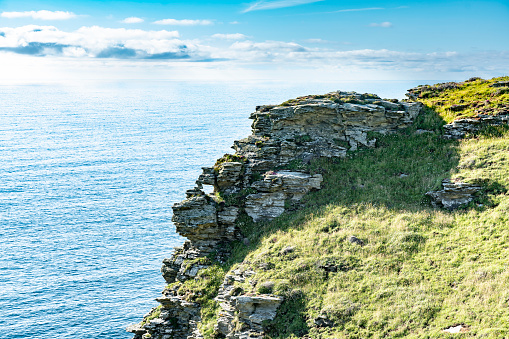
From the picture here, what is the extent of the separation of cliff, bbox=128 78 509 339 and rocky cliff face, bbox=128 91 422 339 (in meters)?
0.13

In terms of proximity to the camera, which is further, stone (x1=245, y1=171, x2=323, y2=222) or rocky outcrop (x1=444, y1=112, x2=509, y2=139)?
rocky outcrop (x1=444, y1=112, x2=509, y2=139)

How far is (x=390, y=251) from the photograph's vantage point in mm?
35969

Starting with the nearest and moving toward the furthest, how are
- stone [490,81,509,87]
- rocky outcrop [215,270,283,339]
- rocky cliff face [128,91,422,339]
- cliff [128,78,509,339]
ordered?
cliff [128,78,509,339]
rocky outcrop [215,270,283,339]
rocky cliff face [128,91,422,339]
stone [490,81,509,87]

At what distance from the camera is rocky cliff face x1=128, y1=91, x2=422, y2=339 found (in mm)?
37344

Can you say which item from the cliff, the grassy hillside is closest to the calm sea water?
the cliff

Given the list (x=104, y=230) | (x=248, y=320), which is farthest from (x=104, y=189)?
(x=248, y=320)

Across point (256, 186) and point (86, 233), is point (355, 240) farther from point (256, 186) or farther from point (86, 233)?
point (86, 233)

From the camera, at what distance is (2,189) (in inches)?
4776

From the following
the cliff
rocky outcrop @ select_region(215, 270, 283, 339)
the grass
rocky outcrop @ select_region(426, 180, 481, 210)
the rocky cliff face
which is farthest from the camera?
the grass

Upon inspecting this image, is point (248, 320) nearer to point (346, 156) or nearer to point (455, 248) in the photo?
point (455, 248)

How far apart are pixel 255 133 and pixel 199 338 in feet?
90.2

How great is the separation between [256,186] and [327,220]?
9.31m

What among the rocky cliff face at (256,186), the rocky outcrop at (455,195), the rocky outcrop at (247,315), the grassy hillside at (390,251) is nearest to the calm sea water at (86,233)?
the rocky cliff face at (256,186)

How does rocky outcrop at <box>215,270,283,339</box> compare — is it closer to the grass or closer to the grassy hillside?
the grassy hillside
